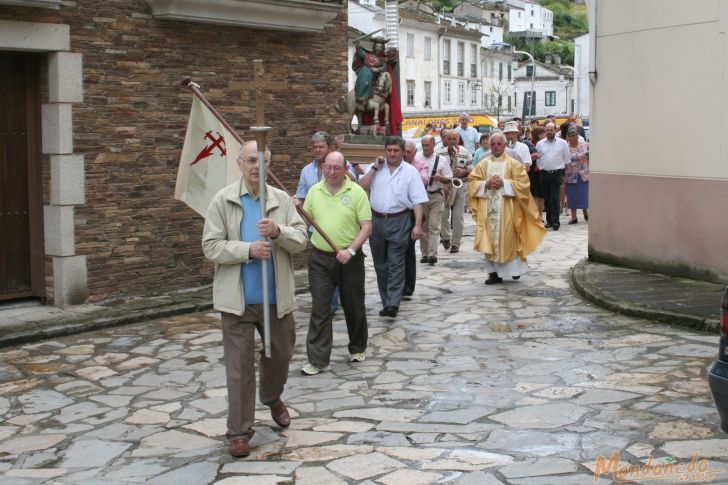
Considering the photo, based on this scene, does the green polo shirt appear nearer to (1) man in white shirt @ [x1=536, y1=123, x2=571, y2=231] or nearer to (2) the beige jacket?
(2) the beige jacket

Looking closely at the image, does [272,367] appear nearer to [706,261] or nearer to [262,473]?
[262,473]

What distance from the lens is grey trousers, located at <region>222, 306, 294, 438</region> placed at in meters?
6.41

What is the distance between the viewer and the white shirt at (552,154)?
19.1 metres

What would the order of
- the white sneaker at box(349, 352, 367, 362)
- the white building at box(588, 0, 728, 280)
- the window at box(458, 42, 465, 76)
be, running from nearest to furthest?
1. the white sneaker at box(349, 352, 367, 362)
2. the white building at box(588, 0, 728, 280)
3. the window at box(458, 42, 465, 76)

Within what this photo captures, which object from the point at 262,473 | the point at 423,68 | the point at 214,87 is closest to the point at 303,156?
the point at 214,87

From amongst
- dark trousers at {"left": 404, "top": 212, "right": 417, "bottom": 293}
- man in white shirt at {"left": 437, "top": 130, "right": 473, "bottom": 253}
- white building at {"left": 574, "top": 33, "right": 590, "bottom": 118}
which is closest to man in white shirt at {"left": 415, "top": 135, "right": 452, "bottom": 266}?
man in white shirt at {"left": 437, "top": 130, "right": 473, "bottom": 253}

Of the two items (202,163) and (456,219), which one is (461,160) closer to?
(456,219)

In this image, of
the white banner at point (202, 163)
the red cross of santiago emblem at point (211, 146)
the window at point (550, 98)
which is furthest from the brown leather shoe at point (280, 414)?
the window at point (550, 98)

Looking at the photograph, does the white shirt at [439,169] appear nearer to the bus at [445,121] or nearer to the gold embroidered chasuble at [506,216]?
the gold embroidered chasuble at [506,216]

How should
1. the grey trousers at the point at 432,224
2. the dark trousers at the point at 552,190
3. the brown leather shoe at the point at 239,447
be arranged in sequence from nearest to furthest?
the brown leather shoe at the point at 239,447
the grey trousers at the point at 432,224
the dark trousers at the point at 552,190

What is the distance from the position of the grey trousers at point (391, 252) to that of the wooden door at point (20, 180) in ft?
12.2

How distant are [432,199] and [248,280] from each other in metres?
8.77

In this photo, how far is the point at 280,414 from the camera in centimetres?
694

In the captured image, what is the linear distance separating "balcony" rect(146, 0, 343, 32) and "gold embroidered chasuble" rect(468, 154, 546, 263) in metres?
2.90
